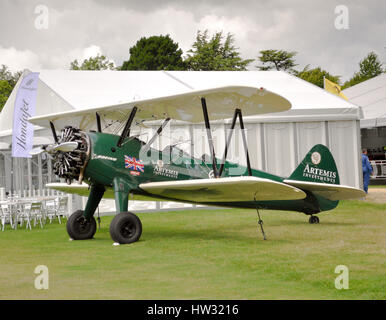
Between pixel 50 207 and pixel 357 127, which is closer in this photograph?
pixel 50 207

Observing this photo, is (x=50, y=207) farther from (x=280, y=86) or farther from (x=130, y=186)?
(x=280, y=86)

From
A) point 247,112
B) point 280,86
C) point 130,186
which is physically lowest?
→ point 130,186

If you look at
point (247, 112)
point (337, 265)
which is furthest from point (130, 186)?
point (337, 265)

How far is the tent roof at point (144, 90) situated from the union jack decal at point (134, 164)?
664 centimetres

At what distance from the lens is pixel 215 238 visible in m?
10.2

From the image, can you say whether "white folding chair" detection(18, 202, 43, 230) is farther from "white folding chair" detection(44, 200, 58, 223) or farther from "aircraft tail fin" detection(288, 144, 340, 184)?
"aircraft tail fin" detection(288, 144, 340, 184)

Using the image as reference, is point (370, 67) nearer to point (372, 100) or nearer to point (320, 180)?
point (372, 100)

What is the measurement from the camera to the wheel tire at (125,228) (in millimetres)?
9273

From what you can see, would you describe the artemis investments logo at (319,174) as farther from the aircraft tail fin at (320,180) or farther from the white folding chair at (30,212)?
the white folding chair at (30,212)

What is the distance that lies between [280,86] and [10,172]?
10.4 meters

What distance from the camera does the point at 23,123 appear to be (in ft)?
44.8

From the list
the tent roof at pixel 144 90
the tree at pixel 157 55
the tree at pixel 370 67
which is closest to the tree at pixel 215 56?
the tree at pixel 157 55
